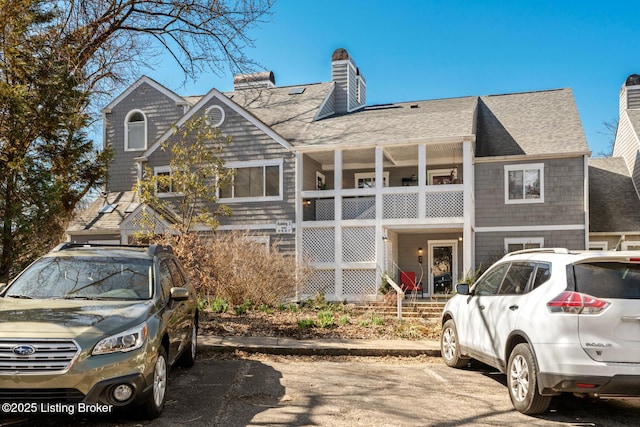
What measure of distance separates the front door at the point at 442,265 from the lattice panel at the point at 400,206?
3109 mm

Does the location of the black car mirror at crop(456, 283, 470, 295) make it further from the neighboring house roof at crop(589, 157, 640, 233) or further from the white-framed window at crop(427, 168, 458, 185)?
the neighboring house roof at crop(589, 157, 640, 233)

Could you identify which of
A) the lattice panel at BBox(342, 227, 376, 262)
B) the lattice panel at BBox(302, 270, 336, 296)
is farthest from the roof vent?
the lattice panel at BBox(302, 270, 336, 296)

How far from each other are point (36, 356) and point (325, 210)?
574 inches

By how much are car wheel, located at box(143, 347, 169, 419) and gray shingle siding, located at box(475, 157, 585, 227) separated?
15.3 meters

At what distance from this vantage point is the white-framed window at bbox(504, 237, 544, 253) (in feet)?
60.5

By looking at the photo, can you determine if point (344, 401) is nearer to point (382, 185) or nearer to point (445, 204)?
point (445, 204)

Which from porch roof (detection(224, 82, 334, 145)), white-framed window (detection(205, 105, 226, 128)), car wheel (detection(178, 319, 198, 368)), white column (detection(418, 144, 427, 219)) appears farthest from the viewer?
porch roof (detection(224, 82, 334, 145))

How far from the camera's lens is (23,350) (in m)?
4.54

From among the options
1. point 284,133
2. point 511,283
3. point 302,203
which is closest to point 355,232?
point 302,203

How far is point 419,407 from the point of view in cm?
588

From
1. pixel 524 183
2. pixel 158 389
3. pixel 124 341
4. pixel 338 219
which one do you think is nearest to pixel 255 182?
pixel 338 219

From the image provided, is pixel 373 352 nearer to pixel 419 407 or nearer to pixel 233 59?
pixel 419 407

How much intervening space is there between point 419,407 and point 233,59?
35.7ft

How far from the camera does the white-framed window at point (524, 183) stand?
1861cm
